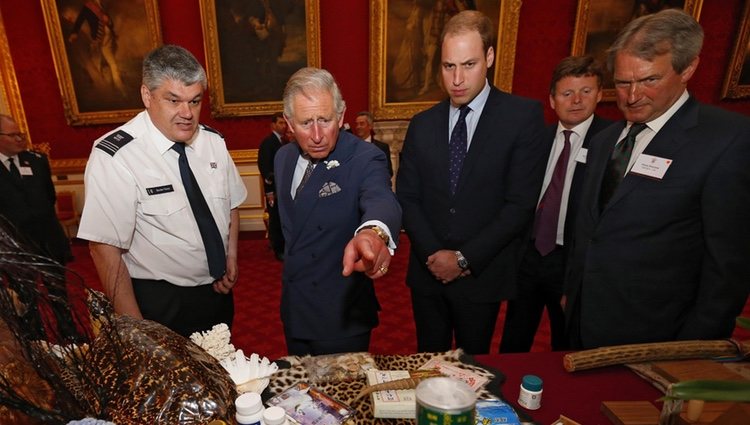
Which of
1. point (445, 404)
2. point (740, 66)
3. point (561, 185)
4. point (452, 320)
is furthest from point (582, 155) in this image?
point (740, 66)

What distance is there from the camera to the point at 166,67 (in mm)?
1796

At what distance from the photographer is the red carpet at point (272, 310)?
365cm

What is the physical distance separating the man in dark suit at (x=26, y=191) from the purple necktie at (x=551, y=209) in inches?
151

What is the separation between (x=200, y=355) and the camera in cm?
123

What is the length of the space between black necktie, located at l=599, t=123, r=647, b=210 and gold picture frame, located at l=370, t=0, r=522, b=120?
4995 mm

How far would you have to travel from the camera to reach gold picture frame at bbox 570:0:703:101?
6.25 meters

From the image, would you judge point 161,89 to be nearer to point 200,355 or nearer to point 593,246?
point 200,355

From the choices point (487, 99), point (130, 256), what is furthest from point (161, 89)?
point (487, 99)

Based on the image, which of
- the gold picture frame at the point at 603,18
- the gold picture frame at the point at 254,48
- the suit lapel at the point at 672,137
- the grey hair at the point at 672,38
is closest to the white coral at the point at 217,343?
the suit lapel at the point at 672,137

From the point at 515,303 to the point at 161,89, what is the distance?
2.38 meters

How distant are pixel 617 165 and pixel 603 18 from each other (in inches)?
229

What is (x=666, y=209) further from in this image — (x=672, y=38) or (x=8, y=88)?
(x=8, y=88)

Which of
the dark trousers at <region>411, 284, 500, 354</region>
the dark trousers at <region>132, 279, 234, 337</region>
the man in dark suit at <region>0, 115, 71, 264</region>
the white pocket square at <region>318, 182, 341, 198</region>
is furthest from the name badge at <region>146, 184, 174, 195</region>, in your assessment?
the man in dark suit at <region>0, 115, 71, 264</region>

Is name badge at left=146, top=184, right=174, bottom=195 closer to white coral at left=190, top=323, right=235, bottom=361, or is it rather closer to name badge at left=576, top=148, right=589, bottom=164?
white coral at left=190, top=323, right=235, bottom=361
